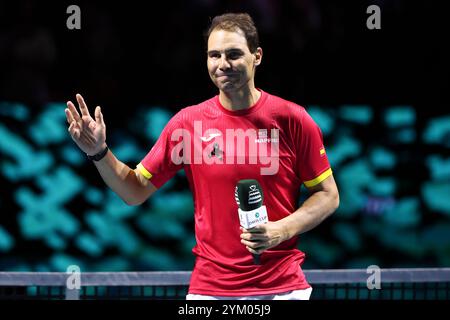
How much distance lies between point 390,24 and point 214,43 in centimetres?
235

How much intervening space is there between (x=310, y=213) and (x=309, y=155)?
0.24 meters

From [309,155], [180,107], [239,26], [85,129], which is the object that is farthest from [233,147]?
[180,107]

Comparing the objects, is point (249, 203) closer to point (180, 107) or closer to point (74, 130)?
point (74, 130)

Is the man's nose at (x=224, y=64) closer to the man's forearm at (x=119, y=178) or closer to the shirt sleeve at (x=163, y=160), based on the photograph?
the shirt sleeve at (x=163, y=160)

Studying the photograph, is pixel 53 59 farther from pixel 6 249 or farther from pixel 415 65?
pixel 415 65

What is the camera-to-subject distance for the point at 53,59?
560cm

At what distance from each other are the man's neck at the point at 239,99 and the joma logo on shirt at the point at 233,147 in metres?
0.10

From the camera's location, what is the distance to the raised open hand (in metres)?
3.55

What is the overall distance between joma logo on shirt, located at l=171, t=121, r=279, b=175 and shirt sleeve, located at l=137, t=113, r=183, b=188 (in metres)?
0.05

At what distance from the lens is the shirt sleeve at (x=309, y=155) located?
144 inches
